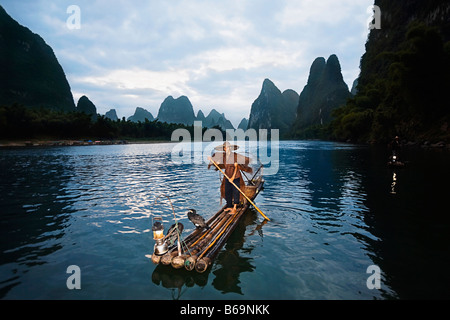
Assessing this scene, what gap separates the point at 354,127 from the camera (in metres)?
71.2

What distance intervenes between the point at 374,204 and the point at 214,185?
976cm

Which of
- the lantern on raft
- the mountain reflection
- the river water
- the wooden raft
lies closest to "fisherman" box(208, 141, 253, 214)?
the river water

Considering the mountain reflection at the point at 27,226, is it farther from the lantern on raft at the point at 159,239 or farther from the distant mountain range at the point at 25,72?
the distant mountain range at the point at 25,72

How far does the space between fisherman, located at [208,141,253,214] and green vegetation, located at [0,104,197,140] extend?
100m

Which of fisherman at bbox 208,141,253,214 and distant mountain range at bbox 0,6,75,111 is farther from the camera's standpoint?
distant mountain range at bbox 0,6,75,111

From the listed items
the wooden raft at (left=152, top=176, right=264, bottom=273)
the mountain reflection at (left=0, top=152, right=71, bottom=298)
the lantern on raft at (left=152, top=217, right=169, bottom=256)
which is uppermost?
the lantern on raft at (left=152, top=217, right=169, bottom=256)

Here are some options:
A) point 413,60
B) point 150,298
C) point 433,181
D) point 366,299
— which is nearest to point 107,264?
point 150,298

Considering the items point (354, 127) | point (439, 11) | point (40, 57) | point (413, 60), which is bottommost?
point (354, 127)

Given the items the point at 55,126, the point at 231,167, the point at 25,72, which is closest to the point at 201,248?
the point at 231,167

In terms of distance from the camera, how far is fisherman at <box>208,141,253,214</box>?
9000 millimetres

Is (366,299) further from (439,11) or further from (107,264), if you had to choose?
(439,11)

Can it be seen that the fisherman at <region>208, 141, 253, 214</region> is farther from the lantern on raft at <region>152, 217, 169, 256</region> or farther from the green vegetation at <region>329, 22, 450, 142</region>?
the green vegetation at <region>329, 22, 450, 142</region>

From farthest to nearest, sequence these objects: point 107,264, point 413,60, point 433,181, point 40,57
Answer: point 40,57
point 413,60
point 433,181
point 107,264
